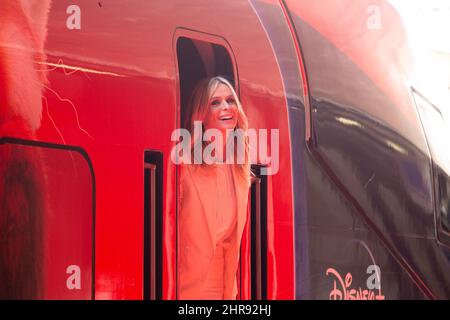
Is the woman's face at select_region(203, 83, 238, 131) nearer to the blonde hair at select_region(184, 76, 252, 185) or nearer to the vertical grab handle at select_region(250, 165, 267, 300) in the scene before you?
the blonde hair at select_region(184, 76, 252, 185)

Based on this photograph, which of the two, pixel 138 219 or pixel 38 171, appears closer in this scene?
pixel 38 171

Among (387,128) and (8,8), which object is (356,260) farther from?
(8,8)

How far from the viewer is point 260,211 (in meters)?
2.80

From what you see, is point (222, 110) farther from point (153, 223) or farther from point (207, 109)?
point (153, 223)

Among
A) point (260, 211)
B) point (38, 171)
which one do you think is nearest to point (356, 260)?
point (260, 211)

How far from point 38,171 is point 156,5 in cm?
69

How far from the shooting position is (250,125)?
9.09 ft

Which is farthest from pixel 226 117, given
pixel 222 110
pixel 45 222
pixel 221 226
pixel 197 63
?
pixel 45 222

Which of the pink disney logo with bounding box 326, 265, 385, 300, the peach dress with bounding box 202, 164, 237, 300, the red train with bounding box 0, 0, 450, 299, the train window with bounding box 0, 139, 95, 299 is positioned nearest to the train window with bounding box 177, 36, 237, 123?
the red train with bounding box 0, 0, 450, 299

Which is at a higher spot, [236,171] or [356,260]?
[236,171]

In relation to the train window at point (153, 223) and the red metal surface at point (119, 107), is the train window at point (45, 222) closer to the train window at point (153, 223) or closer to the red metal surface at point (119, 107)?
the red metal surface at point (119, 107)

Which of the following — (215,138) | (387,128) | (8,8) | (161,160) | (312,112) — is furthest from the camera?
(387,128)

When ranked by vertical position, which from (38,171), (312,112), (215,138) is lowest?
(38,171)

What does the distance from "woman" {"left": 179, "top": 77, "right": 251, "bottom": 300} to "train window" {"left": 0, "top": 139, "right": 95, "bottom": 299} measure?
1.22 feet
